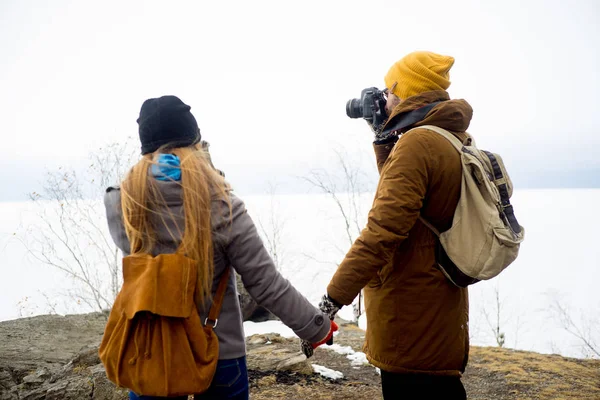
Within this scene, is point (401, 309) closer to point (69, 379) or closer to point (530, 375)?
point (69, 379)

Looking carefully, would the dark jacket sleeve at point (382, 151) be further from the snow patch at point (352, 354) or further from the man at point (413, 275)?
the snow patch at point (352, 354)

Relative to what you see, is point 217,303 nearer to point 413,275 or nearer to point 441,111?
point 413,275

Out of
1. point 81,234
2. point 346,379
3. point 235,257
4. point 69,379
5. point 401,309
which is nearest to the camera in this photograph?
point 235,257

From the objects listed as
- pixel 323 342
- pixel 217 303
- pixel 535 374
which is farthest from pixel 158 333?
pixel 535 374

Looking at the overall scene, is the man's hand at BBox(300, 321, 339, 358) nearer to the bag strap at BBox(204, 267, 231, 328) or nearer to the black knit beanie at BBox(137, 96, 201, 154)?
the bag strap at BBox(204, 267, 231, 328)

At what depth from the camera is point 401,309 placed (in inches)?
77.4

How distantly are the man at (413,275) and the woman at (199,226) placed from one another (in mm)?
314

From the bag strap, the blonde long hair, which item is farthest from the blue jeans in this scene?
the blonde long hair

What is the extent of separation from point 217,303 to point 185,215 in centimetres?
35

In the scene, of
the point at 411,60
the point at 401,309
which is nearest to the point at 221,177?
the point at 401,309

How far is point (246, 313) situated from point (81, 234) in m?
5.00

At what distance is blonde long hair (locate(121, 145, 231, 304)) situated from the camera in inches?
63.1

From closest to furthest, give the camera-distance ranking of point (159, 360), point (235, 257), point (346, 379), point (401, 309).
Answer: point (159, 360), point (235, 257), point (401, 309), point (346, 379)

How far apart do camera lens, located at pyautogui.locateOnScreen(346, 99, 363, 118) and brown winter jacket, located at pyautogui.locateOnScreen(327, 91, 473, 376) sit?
0.52 meters
